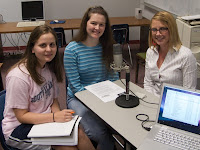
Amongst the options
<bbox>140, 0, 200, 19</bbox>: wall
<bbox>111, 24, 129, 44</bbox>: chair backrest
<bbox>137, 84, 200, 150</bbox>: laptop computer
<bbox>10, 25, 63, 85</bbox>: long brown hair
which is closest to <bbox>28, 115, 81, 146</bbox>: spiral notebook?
<bbox>10, 25, 63, 85</bbox>: long brown hair

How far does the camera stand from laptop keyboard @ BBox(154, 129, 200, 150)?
1304 mm

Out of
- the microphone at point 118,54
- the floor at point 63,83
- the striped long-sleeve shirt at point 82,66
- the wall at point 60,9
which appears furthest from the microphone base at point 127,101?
the wall at point 60,9

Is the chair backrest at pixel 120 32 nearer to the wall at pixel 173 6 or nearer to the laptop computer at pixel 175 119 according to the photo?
the wall at pixel 173 6

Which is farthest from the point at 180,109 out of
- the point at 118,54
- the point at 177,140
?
the point at 118,54

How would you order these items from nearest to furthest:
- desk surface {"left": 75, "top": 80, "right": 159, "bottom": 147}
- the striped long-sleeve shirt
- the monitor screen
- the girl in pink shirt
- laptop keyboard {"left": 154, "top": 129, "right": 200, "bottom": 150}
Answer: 1. laptop keyboard {"left": 154, "top": 129, "right": 200, "bottom": 150}
2. desk surface {"left": 75, "top": 80, "right": 159, "bottom": 147}
3. the girl in pink shirt
4. the striped long-sleeve shirt
5. the monitor screen

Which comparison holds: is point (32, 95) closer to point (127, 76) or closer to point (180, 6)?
point (127, 76)

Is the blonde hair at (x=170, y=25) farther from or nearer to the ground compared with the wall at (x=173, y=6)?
nearer to the ground

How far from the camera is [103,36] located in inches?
87.0

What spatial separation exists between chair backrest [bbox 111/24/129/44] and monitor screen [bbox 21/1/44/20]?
56.7 inches

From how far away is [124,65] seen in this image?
5.58ft

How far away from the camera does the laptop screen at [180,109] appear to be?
1.35m

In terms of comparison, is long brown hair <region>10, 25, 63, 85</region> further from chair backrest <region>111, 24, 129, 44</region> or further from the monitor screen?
the monitor screen

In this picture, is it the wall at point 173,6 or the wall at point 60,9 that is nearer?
the wall at point 173,6

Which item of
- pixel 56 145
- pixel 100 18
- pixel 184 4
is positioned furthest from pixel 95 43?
pixel 184 4
